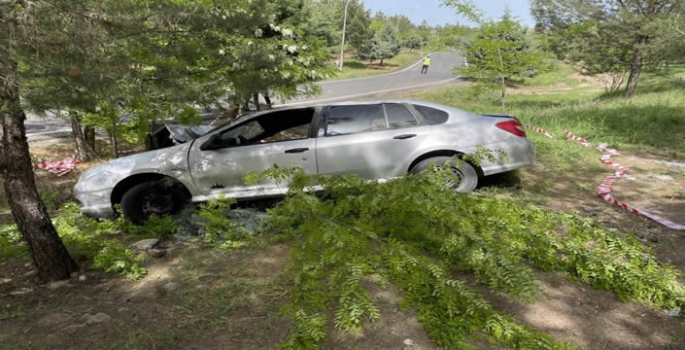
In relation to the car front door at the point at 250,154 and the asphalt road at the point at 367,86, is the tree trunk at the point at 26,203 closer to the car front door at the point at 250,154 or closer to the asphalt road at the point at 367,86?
the car front door at the point at 250,154

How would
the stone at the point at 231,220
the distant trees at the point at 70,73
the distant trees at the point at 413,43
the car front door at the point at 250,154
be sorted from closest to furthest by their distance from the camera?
the distant trees at the point at 70,73
the stone at the point at 231,220
the car front door at the point at 250,154
the distant trees at the point at 413,43

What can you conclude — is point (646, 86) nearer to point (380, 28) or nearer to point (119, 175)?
point (119, 175)

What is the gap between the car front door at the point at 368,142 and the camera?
4.80 m

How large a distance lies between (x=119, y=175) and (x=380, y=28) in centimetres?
4838

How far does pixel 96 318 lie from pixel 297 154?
8.66 ft

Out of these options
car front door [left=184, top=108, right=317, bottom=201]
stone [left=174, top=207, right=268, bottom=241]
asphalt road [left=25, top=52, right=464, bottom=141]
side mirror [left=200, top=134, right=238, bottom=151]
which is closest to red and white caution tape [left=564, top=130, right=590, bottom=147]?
asphalt road [left=25, top=52, right=464, bottom=141]

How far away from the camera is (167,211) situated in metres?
5.02

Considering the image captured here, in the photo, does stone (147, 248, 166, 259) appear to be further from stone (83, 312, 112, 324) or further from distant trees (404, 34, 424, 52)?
distant trees (404, 34, 424, 52)

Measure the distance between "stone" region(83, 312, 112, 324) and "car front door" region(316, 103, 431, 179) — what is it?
8.73 feet

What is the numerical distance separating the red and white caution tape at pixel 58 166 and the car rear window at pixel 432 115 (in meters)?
7.53

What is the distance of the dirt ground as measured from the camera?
7.89 ft

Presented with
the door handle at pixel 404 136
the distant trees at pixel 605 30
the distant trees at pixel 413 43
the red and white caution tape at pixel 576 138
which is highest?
the distant trees at pixel 413 43

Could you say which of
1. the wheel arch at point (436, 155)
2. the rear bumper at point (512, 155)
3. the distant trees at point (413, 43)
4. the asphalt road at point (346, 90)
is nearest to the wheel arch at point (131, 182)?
the asphalt road at point (346, 90)

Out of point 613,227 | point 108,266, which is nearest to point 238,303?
point 108,266
